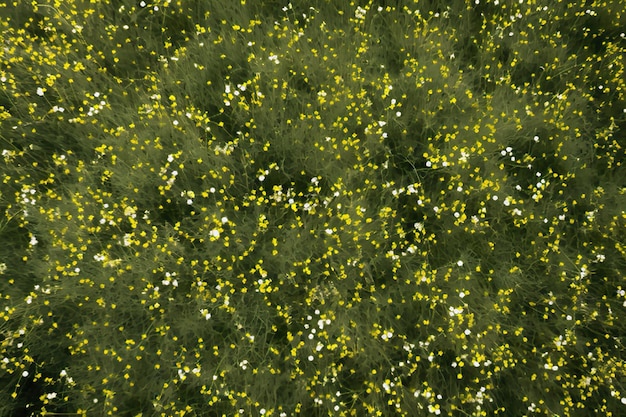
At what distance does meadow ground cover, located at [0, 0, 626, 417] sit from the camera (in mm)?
2998

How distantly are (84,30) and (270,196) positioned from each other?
7.04 feet

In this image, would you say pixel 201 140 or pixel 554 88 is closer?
pixel 201 140

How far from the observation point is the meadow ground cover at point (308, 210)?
9.84 ft

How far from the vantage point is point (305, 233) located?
3.17m

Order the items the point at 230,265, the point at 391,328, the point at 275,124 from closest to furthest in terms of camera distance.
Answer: the point at 391,328
the point at 230,265
the point at 275,124

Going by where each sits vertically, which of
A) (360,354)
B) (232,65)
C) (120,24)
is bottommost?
(360,354)

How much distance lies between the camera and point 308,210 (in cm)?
317

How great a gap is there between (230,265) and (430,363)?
1.59 m

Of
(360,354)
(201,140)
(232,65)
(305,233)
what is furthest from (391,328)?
(232,65)

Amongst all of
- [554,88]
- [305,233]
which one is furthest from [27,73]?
[554,88]

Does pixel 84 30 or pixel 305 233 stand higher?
pixel 84 30

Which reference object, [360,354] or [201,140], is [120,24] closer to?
[201,140]

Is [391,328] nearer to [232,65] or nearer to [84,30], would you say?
[232,65]

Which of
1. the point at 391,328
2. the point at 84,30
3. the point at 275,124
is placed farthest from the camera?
the point at 84,30
